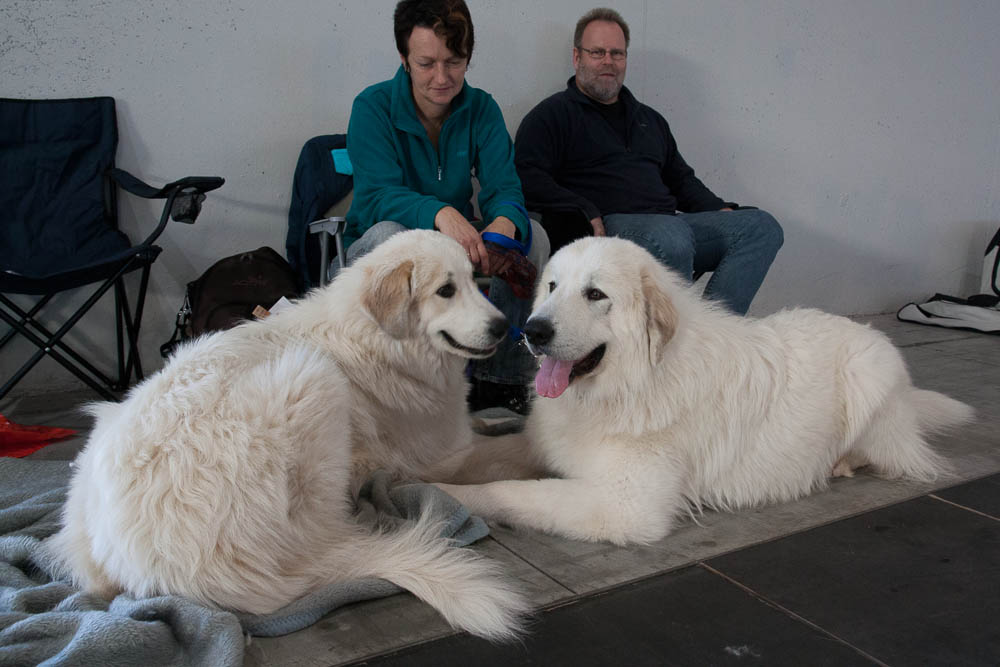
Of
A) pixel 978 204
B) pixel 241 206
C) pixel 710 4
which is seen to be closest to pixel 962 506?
pixel 241 206

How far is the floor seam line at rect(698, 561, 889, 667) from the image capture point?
161 centimetres

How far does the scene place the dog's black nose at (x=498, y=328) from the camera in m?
2.27

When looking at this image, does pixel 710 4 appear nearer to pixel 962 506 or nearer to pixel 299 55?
pixel 299 55

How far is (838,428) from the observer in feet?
8.21

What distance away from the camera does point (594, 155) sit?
13.6ft

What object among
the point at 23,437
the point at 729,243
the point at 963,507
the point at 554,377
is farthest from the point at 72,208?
the point at 963,507

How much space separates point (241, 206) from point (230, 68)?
0.72 m

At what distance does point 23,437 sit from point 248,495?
6.31 ft

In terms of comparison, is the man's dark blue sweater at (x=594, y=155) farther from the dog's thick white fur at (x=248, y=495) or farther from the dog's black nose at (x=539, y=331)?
the dog's thick white fur at (x=248, y=495)

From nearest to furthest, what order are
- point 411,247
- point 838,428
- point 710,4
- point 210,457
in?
point 210,457, point 411,247, point 838,428, point 710,4

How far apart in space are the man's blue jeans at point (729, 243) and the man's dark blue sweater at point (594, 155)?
28 cm

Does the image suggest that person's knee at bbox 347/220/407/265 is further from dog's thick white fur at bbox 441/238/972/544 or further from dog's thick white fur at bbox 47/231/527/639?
dog's thick white fur at bbox 441/238/972/544

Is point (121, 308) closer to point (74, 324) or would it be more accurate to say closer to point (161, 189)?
point (74, 324)

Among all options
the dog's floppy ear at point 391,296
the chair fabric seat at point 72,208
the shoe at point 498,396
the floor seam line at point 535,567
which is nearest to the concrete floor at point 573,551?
the floor seam line at point 535,567
